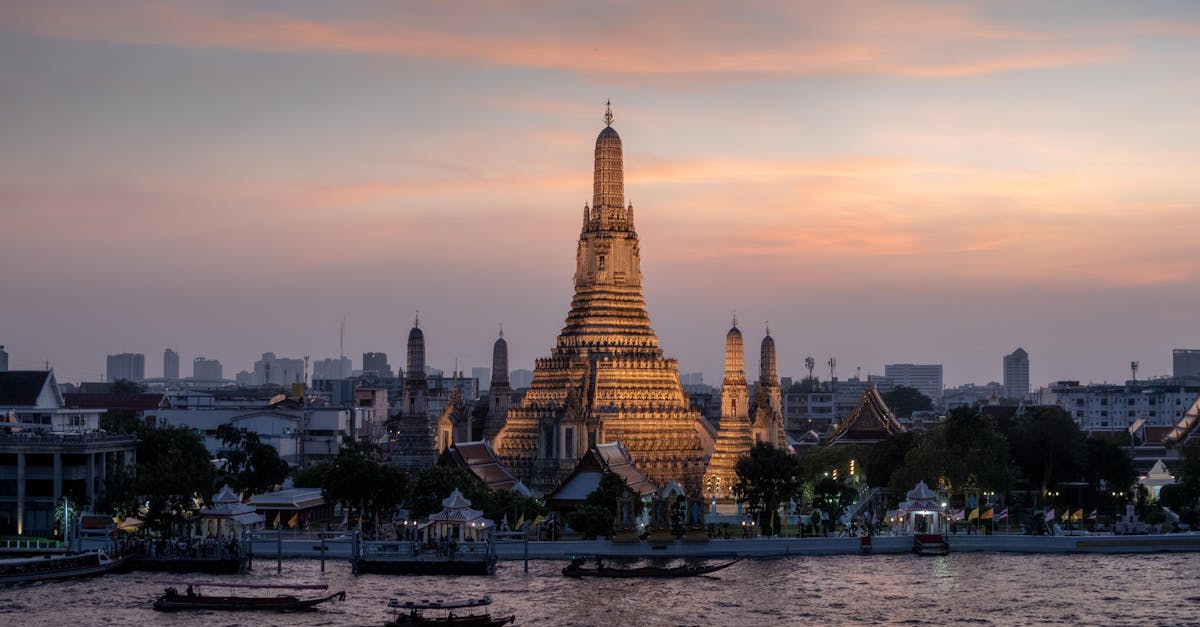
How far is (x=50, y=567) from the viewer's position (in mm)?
83000

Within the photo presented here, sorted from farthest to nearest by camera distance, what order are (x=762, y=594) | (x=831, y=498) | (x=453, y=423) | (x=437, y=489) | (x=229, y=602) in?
(x=453, y=423)
(x=831, y=498)
(x=437, y=489)
(x=762, y=594)
(x=229, y=602)

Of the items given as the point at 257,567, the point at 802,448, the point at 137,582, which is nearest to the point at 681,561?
the point at 257,567

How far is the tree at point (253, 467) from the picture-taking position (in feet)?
371

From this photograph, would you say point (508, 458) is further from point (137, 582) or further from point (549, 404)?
point (137, 582)

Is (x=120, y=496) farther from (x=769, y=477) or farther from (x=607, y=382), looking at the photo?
(x=607, y=382)

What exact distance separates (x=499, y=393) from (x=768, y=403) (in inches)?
881

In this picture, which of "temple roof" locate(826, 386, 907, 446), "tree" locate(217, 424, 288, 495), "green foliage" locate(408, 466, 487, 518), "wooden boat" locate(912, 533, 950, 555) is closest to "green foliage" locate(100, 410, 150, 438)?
"tree" locate(217, 424, 288, 495)

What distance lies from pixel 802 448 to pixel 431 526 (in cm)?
7567

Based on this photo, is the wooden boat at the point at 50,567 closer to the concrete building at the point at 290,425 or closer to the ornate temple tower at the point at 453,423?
the ornate temple tower at the point at 453,423

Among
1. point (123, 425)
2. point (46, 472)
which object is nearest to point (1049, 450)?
point (123, 425)

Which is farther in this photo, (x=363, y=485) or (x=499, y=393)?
(x=499, y=393)

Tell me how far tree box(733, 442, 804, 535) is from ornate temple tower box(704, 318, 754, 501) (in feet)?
67.0

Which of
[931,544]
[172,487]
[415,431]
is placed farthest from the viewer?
[415,431]

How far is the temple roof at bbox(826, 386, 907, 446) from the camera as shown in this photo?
155250 mm
